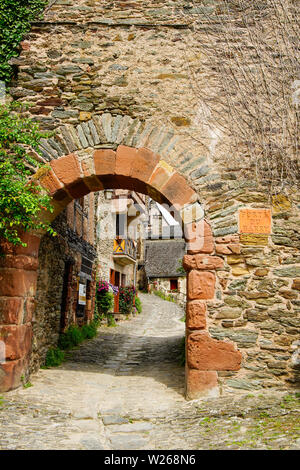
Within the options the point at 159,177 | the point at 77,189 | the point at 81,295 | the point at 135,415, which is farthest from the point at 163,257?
the point at 135,415

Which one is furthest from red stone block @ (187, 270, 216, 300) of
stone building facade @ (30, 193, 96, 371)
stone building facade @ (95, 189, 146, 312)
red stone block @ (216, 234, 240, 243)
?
stone building facade @ (95, 189, 146, 312)

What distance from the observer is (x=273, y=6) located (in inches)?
206

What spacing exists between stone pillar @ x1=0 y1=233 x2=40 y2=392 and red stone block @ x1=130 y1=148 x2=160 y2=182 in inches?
60.0

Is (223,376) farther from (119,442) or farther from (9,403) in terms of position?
(9,403)

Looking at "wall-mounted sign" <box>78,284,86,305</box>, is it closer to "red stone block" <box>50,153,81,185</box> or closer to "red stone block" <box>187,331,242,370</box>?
"red stone block" <box>50,153,81,185</box>

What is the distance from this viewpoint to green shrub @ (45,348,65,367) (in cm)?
639

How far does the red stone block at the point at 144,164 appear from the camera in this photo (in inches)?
193

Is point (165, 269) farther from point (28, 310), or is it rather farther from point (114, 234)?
point (28, 310)

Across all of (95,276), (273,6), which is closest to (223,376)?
(273,6)

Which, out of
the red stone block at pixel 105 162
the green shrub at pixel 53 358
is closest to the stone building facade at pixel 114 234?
the green shrub at pixel 53 358

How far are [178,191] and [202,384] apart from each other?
2.22 meters

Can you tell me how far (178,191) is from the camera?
481 cm

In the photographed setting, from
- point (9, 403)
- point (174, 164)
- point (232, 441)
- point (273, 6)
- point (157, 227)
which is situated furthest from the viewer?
point (157, 227)
